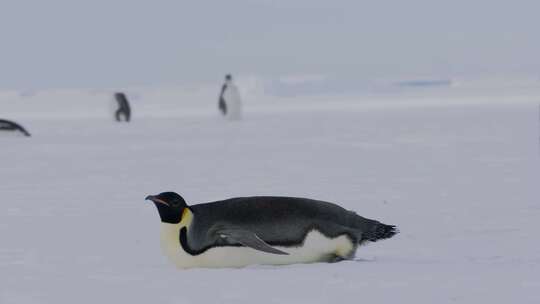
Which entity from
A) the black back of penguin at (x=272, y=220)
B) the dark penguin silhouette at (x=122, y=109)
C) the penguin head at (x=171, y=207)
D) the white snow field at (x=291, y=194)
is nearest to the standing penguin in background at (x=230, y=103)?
the dark penguin silhouette at (x=122, y=109)

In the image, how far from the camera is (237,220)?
392cm

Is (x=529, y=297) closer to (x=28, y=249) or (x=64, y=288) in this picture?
(x=64, y=288)

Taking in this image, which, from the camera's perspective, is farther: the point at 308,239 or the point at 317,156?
the point at 317,156

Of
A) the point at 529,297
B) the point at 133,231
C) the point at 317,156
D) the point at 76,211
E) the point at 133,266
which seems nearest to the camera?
the point at 529,297

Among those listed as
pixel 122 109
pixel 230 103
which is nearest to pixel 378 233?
pixel 230 103

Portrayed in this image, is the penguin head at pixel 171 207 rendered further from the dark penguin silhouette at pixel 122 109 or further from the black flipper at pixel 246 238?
the dark penguin silhouette at pixel 122 109

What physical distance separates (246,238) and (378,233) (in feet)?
2.23

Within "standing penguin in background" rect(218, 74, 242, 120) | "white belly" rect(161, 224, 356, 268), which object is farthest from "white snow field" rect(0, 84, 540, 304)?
"standing penguin in background" rect(218, 74, 242, 120)

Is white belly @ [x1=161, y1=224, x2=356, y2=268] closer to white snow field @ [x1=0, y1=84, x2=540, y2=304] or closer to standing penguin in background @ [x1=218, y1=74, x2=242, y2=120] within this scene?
white snow field @ [x1=0, y1=84, x2=540, y2=304]

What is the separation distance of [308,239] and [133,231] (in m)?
1.66

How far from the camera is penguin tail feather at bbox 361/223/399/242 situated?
4170 millimetres

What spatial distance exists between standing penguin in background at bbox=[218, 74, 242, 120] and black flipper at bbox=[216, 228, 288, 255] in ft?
63.4

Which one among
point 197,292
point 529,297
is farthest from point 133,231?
point 529,297

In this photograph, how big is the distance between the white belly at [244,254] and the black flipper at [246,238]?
6 centimetres
